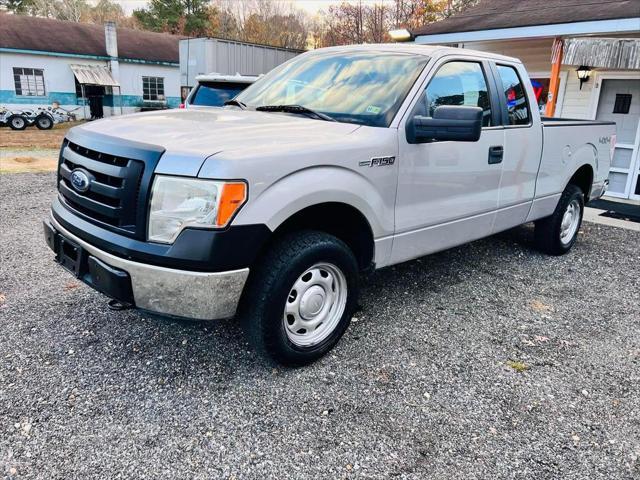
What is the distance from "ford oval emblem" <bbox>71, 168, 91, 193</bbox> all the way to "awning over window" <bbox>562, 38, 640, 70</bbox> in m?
8.75

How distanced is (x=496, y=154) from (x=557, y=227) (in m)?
1.90

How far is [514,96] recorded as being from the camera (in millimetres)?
4680

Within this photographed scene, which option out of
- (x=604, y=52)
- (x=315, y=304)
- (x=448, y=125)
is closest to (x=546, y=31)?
(x=604, y=52)

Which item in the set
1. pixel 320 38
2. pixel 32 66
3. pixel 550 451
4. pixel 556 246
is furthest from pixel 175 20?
pixel 550 451

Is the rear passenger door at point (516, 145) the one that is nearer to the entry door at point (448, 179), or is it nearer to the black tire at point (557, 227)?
the entry door at point (448, 179)

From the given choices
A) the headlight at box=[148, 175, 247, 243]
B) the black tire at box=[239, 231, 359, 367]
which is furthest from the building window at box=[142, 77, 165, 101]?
the headlight at box=[148, 175, 247, 243]

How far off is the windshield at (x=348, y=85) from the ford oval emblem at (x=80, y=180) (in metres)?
1.54

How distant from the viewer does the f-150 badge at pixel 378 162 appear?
10.6ft

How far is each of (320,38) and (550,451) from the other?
43.4 metres

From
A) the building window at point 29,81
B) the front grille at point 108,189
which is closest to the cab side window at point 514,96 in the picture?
the front grille at point 108,189

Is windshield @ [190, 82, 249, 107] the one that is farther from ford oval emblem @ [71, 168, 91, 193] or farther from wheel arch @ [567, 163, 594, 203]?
ford oval emblem @ [71, 168, 91, 193]

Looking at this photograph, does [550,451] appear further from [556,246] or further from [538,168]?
[556,246]

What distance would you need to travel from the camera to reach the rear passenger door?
14.8 feet

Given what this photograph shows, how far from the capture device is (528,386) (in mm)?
3201
